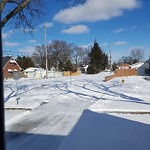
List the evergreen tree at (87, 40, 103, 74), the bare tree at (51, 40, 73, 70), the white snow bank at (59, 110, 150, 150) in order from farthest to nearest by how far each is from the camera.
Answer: the bare tree at (51, 40, 73, 70) < the evergreen tree at (87, 40, 103, 74) < the white snow bank at (59, 110, 150, 150)

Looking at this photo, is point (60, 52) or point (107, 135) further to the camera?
point (60, 52)

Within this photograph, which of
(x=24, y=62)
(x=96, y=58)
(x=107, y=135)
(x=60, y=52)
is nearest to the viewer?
(x=107, y=135)

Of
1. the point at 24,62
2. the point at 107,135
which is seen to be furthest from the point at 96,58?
the point at 107,135

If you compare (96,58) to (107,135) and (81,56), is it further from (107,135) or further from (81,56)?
(107,135)

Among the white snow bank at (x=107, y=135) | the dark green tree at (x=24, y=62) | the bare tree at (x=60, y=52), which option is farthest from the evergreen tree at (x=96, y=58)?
the white snow bank at (x=107, y=135)

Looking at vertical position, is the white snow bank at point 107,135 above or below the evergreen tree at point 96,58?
below

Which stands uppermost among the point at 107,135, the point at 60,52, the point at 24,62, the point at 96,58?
the point at 60,52

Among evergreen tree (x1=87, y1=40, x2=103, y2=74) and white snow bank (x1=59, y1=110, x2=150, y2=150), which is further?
evergreen tree (x1=87, y1=40, x2=103, y2=74)

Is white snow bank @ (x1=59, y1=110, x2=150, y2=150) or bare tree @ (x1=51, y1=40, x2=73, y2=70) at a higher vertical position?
bare tree @ (x1=51, y1=40, x2=73, y2=70)

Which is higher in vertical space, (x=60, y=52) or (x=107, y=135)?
(x=60, y=52)

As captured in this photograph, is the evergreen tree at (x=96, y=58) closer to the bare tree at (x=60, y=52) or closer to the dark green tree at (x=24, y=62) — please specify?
the bare tree at (x=60, y=52)

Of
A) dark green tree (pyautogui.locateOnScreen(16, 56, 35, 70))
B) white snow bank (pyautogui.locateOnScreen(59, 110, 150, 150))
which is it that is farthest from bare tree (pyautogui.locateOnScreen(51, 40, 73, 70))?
white snow bank (pyautogui.locateOnScreen(59, 110, 150, 150))

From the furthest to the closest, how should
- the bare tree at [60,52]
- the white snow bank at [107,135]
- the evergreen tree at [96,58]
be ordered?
the bare tree at [60,52] → the evergreen tree at [96,58] → the white snow bank at [107,135]

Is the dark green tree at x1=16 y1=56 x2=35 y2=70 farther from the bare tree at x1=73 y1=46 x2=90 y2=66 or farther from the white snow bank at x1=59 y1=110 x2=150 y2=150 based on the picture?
the white snow bank at x1=59 y1=110 x2=150 y2=150
